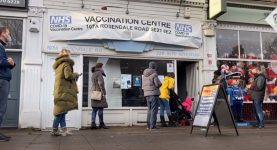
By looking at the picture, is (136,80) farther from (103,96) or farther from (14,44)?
(14,44)

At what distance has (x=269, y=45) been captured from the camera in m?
14.5

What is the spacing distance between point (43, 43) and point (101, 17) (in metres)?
2.00

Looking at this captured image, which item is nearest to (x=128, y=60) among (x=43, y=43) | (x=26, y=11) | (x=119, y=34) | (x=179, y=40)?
(x=119, y=34)

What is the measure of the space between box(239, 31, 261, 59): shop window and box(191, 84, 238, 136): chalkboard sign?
206 inches

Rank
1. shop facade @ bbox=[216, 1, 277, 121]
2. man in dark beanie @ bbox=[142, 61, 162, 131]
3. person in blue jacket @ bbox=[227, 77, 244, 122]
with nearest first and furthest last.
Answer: man in dark beanie @ bbox=[142, 61, 162, 131] < person in blue jacket @ bbox=[227, 77, 244, 122] < shop facade @ bbox=[216, 1, 277, 121]

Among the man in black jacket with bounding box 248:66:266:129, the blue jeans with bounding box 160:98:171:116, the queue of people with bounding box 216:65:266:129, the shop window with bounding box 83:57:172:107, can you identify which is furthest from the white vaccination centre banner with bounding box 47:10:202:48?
the man in black jacket with bounding box 248:66:266:129

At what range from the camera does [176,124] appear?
12.0 meters

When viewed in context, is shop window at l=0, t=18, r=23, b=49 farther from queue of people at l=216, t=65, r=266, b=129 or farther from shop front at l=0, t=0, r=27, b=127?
queue of people at l=216, t=65, r=266, b=129

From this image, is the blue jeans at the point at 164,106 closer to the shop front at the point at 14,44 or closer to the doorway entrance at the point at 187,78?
the doorway entrance at the point at 187,78

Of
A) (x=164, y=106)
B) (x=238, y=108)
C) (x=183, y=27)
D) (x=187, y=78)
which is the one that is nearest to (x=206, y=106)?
(x=164, y=106)

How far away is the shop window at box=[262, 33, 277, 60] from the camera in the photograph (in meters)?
14.4

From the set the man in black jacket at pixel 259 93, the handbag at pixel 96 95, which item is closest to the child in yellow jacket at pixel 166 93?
the handbag at pixel 96 95

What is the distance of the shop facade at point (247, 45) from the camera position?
13.6 metres

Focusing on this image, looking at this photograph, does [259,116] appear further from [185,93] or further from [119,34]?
[119,34]
